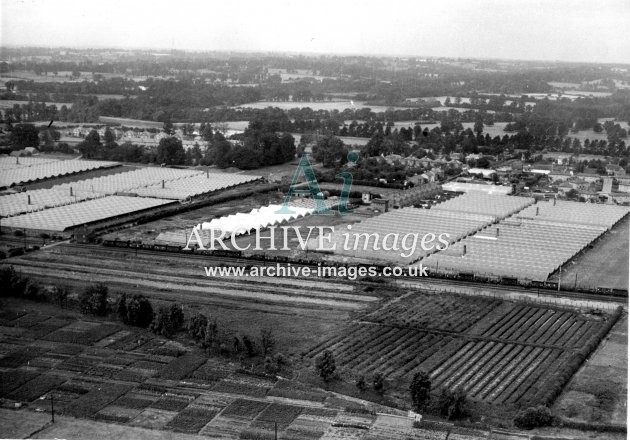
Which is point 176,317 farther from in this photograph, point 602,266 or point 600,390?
point 602,266

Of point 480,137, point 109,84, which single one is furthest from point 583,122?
point 109,84

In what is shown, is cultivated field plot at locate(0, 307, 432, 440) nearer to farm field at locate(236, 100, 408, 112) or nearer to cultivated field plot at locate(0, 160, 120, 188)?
cultivated field plot at locate(0, 160, 120, 188)

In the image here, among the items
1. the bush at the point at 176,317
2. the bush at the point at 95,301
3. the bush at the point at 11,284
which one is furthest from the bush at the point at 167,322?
the bush at the point at 11,284

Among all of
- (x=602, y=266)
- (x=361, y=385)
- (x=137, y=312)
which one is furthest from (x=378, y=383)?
(x=602, y=266)

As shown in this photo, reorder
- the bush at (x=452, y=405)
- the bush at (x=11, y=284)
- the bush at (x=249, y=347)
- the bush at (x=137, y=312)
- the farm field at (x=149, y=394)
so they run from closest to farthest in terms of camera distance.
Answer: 1. the farm field at (x=149, y=394)
2. the bush at (x=452, y=405)
3. the bush at (x=249, y=347)
4. the bush at (x=137, y=312)
5. the bush at (x=11, y=284)

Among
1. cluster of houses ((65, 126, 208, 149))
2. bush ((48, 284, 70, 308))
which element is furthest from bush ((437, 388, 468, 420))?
cluster of houses ((65, 126, 208, 149))

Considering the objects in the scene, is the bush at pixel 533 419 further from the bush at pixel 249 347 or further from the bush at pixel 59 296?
the bush at pixel 59 296
